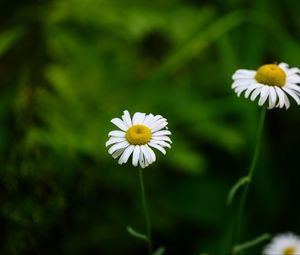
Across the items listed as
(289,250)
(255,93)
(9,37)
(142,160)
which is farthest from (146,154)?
(9,37)

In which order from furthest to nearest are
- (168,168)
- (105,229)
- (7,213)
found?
1. (168,168)
2. (105,229)
3. (7,213)

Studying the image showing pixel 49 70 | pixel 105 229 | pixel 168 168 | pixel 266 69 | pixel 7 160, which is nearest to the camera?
pixel 266 69

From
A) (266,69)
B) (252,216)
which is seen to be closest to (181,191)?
(252,216)

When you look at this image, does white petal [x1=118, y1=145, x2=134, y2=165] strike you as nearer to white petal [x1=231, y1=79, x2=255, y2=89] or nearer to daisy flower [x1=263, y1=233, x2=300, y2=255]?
white petal [x1=231, y1=79, x2=255, y2=89]

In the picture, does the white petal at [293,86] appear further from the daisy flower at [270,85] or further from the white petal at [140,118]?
the white petal at [140,118]

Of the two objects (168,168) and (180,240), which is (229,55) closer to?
(168,168)
